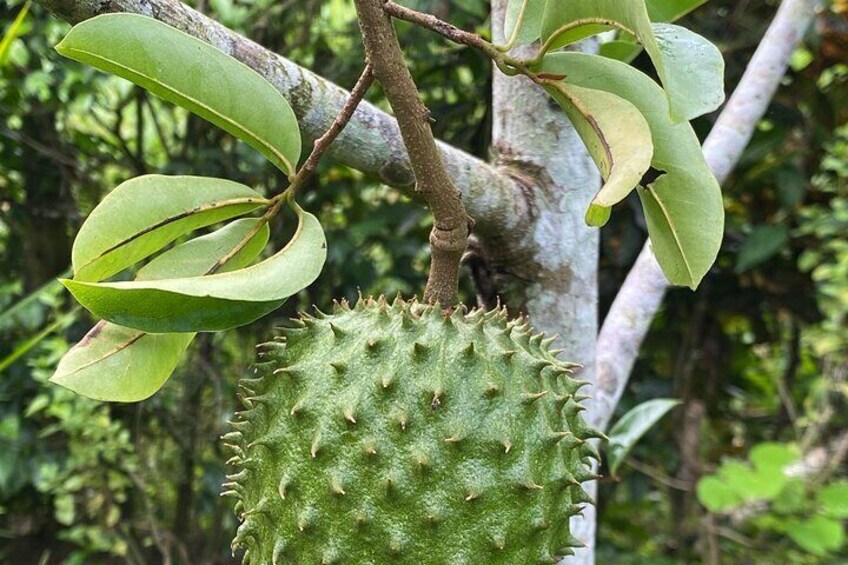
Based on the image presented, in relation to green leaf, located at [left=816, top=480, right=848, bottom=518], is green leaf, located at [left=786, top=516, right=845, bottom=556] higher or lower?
lower

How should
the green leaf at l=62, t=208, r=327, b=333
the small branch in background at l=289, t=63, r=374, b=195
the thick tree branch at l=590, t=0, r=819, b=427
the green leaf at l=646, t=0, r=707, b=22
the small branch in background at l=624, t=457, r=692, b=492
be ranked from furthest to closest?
the small branch in background at l=624, t=457, r=692, b=492 < the thick tree branch at l=590, t=0, r=819, b=427 < the green leaf at l=646, t=0, r=707, b=22 < the small branch in background at l=289, t=63, r=374, b=195 < the green leaf at l=62, t=208, r=327, b=333

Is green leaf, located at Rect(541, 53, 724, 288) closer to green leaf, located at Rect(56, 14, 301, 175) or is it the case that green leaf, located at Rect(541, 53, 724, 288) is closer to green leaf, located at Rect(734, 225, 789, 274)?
green leaf, located at Rect(56, 14, 301, 175)

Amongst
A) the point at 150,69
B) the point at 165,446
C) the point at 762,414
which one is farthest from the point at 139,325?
the point at 762,414

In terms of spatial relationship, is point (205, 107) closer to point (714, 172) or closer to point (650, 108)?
point (650, 108)

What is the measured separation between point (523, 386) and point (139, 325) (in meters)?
0.34

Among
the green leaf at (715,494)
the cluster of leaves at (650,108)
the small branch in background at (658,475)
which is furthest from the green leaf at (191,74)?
the green leaf at (715,494)

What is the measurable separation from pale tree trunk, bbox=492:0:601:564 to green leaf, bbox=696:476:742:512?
5.24ft

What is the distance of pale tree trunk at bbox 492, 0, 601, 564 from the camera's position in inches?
40.6

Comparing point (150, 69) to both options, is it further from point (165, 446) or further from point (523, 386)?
point (165, 446)

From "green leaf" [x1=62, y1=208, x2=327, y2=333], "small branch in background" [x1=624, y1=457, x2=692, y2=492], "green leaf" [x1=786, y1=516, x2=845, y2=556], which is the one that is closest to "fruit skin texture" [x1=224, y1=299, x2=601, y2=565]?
"green leaf" [x1=62, y1=208, x2=327, y2=333]

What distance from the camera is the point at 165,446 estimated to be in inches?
101

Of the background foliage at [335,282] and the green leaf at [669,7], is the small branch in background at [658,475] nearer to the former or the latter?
the background foliage at [335,282]

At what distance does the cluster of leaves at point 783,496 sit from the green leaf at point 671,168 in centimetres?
203

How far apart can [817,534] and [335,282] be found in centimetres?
172
